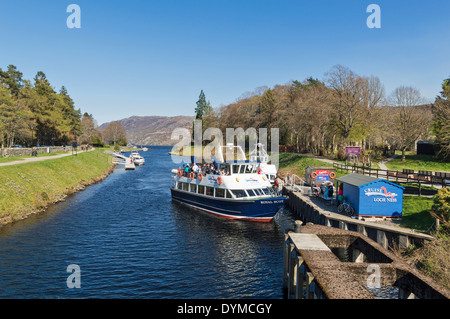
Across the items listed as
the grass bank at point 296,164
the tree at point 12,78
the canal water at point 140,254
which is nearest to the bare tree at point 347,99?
the grass bank at point 296,164

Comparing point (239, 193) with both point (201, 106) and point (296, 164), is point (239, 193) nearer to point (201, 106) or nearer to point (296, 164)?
point (296, 164)

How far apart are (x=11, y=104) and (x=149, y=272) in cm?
6046

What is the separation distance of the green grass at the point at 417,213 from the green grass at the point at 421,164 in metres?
25.3

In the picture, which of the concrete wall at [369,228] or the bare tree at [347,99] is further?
the bare tree at [347,99]

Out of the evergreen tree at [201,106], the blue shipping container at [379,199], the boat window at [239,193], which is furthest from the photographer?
the evergreen tree at [201,106]

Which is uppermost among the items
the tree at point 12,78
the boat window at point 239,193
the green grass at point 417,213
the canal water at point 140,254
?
the tree at point 12,78

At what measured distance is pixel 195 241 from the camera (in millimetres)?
24969

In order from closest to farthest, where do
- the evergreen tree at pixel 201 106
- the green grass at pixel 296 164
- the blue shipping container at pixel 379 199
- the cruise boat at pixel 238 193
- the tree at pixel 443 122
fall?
1. the blue shipping container at pixel 379 199
2. the cruise boat at pixel 238 193
3. the tree at pixel 443 122
4. the green grass at pixel 296 164
5. the evergreen tree at pixel 201 106

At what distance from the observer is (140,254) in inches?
853

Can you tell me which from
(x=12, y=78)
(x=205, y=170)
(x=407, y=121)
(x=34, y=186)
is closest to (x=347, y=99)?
(x=407, y=121)

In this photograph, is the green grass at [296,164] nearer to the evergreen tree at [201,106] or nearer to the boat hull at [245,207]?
the boat hull at [245,207]

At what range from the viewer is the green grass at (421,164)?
161 feet

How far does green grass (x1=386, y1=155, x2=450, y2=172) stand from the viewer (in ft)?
161
